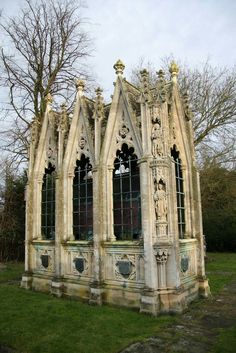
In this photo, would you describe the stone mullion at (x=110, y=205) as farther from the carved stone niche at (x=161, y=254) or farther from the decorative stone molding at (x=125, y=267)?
the carved stone niche at (x=161, y=254)

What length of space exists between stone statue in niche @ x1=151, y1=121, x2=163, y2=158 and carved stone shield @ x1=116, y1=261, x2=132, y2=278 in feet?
9.77

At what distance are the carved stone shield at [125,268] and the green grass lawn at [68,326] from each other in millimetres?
897

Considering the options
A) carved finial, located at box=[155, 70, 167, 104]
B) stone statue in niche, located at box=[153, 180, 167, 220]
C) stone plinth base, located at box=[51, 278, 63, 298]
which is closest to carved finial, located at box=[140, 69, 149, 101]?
carved finial, located at box=[155, 70, 167, 104]

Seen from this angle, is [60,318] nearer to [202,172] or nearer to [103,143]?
[103,143]

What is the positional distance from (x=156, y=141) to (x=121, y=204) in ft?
6.99

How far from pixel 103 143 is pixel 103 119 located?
2.98ft

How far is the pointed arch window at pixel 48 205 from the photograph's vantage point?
1089 centimetres

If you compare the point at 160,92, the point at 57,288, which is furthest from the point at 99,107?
the point at 57,288

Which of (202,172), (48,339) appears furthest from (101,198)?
(202,172)

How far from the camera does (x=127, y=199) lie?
8.67 metres

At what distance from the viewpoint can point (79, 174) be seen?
10102 millimetres

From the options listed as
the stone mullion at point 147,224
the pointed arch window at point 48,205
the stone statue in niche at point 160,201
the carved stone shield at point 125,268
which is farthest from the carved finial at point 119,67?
the carved stone shield at point 125,268

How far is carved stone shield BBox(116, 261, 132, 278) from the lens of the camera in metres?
7.94

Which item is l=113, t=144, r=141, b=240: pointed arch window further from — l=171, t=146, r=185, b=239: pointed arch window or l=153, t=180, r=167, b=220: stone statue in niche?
l=171, t=146, r=185, b=239: pointed arch window
